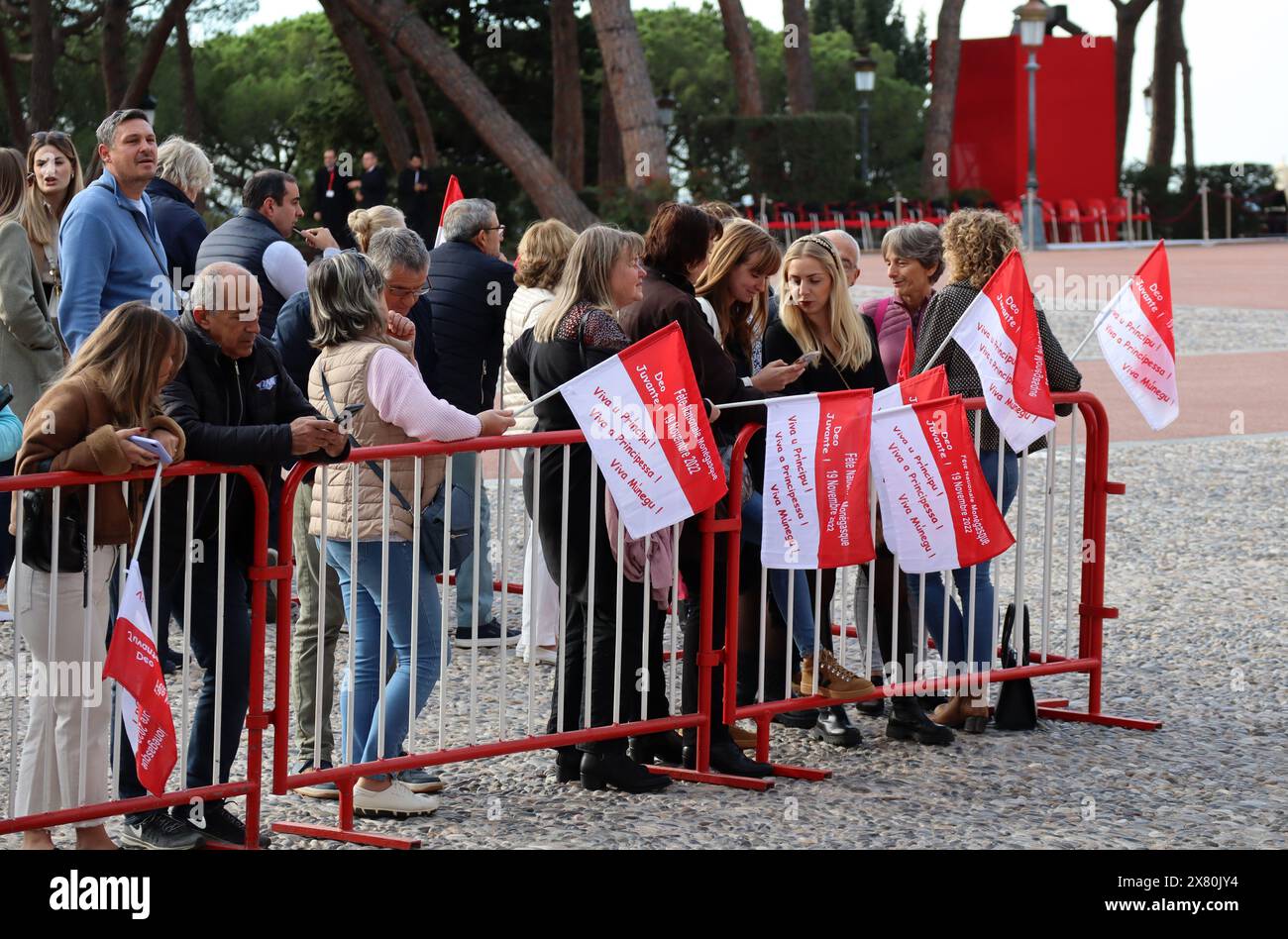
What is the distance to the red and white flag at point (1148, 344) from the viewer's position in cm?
668

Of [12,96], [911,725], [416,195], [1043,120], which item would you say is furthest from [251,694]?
[1043,120]

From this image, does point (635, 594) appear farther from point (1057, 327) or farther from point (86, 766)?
point (1057, 327)

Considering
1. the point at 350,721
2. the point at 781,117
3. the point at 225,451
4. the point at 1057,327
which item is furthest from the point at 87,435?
the point at 781,117

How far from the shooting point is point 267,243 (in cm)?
709

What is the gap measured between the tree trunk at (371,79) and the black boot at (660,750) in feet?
80.6

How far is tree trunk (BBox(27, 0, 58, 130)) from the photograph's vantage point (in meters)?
32.1

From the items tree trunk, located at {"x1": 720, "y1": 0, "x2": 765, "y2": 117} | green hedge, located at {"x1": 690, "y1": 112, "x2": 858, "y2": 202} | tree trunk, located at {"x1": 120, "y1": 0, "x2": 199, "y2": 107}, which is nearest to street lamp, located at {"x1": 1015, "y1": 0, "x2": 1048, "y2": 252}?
green hedge, located at {"x1": 690, "y1": 112, "x2": 858, "y2": 202}

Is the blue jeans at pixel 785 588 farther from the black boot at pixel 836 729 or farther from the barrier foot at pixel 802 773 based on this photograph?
the barrier foot at pixel 802 773

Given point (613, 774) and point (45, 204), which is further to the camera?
point (45, 204)

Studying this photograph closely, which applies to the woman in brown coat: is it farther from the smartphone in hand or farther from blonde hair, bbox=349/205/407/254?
blonde hair, bbox=349/205/407/254

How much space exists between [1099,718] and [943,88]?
32.5 meters

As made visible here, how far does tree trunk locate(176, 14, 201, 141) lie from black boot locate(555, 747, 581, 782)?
1224 inches

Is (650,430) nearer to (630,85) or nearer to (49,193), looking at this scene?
(49,193)
